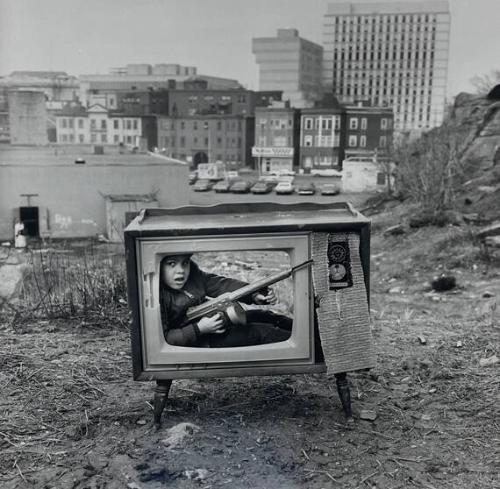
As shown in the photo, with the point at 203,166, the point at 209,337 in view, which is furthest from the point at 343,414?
the point at 203,166

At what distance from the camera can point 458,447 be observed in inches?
133

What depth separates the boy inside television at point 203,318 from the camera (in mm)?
3410

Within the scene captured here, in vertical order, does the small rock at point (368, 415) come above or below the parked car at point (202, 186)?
above

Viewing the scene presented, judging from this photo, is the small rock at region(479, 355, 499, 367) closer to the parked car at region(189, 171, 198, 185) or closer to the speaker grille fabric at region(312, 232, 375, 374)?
the speaker grille fabric at region(312, 232, 375, 374)

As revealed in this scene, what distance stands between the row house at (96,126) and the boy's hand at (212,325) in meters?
54.7

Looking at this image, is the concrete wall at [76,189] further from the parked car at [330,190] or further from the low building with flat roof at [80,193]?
the parked car at [330,190]

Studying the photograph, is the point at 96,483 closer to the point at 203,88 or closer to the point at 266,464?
the point at 266,464

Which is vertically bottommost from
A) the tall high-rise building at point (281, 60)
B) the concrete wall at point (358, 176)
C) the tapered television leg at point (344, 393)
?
the concrete wall at point (358, 176)

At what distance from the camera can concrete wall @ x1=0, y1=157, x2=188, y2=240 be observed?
2483 cm

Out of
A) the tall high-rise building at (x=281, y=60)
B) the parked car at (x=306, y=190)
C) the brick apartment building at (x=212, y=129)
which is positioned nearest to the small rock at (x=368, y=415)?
the parked car at (x=306, y=190)

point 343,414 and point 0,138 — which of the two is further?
point 0,138

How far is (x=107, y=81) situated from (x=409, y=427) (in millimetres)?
72016

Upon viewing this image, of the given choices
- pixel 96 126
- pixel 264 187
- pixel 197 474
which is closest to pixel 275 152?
pixel 264 187

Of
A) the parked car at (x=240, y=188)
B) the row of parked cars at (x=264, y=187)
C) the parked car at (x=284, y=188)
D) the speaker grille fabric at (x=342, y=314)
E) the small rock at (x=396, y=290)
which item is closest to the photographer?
the speaker grille fabric at (x=342, y=314)
